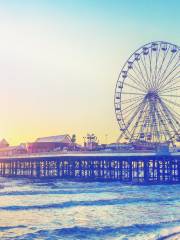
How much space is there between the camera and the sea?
22.6m

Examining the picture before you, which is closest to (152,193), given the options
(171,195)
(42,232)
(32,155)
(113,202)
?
(171,195)

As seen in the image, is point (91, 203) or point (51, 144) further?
point (51, 144)

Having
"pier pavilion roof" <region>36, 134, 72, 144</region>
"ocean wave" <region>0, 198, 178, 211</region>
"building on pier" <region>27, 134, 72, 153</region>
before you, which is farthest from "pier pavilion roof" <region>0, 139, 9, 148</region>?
"ocean wave" <region>0, 198, 178, 211</region>

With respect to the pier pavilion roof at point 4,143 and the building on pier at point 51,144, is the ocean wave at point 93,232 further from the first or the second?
the pier pavilion roof at point 4,143

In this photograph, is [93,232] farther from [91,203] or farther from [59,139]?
[59,139]

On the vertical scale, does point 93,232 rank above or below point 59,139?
below

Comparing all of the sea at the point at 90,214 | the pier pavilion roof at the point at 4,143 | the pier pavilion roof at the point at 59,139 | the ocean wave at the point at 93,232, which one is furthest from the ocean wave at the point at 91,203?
the pier pavilion roof at the point at 4,143

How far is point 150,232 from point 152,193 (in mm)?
19598

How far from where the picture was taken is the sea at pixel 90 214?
74.1 ft

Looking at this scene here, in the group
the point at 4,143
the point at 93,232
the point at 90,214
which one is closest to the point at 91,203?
the point at 90,214

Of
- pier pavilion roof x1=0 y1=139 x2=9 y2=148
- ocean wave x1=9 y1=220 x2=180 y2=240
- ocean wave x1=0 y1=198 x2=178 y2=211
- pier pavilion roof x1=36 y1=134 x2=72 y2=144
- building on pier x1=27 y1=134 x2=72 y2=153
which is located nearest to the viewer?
ocean wave x1=9 y1=220 x2=180 y2=240

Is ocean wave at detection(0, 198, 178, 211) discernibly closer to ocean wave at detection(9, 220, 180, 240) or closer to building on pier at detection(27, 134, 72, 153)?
ocean wave at detection(9, 220, 180, 240)

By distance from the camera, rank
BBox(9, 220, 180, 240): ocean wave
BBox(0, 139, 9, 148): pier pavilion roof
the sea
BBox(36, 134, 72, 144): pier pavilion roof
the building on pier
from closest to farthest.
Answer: BBox(9, 220, 180, 240): ocean wave < the sea < the building on pier < BBox(36, 134, 72, 144): pier pavilion roof < BBox(0, 139, 9, 148): pier pavilion roof

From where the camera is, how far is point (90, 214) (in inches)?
1150
